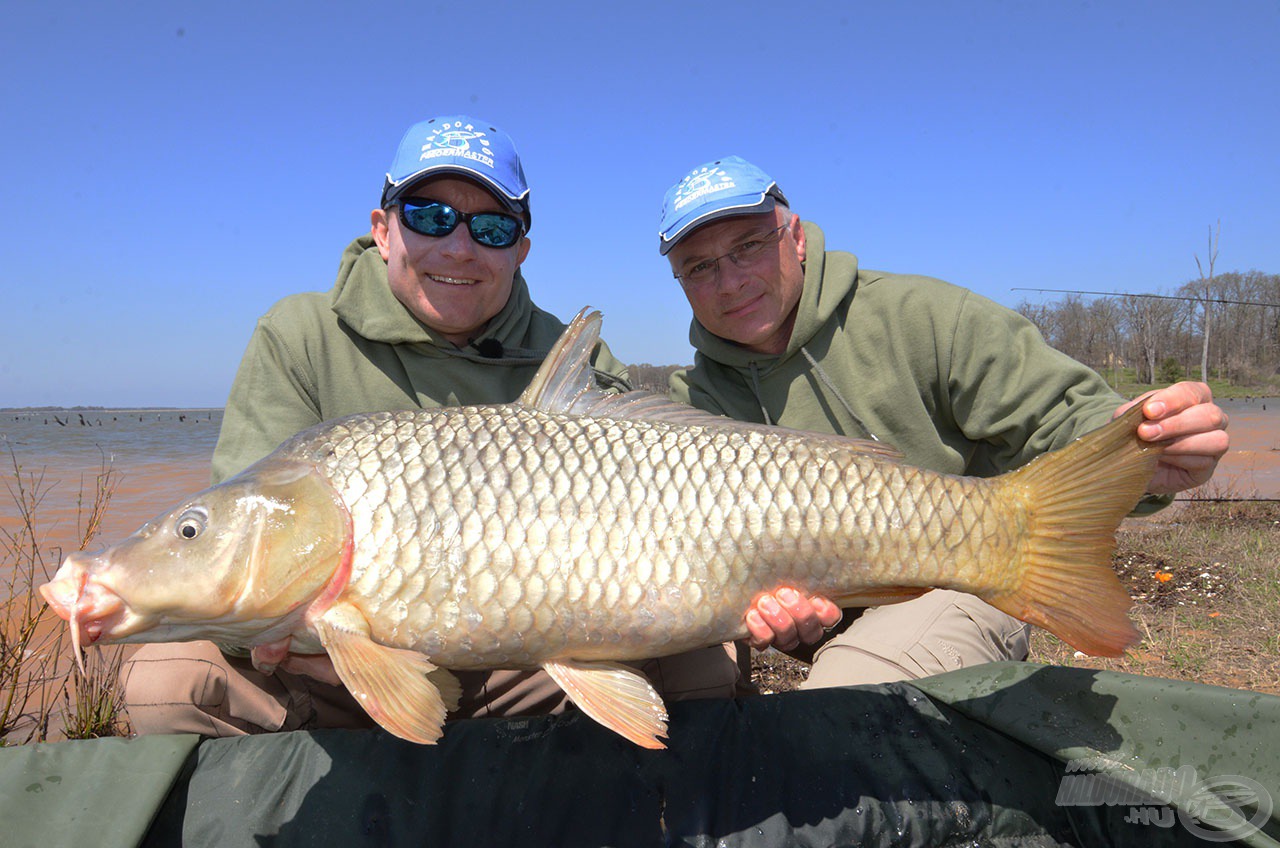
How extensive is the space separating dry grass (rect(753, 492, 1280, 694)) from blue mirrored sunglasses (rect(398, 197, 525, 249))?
1.89 metres

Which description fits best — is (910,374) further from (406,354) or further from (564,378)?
(406,354)

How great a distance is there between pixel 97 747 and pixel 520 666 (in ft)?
2.99

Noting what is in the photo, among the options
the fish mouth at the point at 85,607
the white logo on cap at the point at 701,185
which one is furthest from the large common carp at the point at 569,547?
the white logo on cap at the point at 701,185

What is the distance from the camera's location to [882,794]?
1.80 meters

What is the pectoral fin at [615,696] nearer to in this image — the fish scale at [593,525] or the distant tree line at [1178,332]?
the fish scale at [593,525]

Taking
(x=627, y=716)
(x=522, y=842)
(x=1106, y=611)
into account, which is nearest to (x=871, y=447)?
(x=1106, y=611)

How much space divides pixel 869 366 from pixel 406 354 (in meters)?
1.41

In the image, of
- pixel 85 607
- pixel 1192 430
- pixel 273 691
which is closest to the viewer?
pixel 85 607

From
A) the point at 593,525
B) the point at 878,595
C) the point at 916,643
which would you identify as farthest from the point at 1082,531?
the point at 593,525

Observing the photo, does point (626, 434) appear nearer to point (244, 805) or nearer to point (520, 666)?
point (520, 666)

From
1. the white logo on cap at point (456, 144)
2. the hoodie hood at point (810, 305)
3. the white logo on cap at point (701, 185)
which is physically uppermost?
the white logo on cap at point (456, 144)

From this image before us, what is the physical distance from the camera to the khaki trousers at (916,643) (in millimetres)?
2227

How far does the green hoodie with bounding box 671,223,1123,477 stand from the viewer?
236cm

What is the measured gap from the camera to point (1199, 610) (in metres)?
3.52
